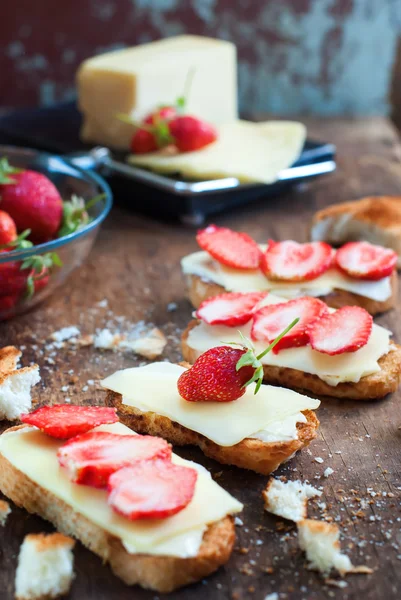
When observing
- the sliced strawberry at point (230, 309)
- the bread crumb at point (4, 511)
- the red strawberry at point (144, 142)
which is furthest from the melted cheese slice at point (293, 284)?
the bread crumb at point (4, 511)

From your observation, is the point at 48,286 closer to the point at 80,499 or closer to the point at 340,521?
the point at 80,499

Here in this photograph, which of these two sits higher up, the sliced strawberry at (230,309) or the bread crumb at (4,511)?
the sliced strawberry at (230,309)

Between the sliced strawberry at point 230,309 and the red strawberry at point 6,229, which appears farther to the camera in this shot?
the red strawberry at point 6,229

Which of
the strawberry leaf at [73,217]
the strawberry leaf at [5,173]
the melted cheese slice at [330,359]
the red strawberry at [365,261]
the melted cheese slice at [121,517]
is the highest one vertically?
the strawberry leaf at [5,173]

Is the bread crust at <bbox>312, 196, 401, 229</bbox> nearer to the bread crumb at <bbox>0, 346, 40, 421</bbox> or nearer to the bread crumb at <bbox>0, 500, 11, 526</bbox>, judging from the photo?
the bread crumb at <bbox>0, 346, 40, 421</bbox>

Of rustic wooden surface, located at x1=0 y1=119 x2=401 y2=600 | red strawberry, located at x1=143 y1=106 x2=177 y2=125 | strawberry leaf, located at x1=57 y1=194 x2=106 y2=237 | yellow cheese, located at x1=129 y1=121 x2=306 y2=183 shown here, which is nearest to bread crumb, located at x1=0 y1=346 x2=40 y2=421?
rustic wooden surface, located at x1=0 y1=119 x2=401 y2=600

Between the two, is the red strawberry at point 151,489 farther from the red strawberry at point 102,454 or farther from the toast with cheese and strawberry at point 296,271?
the toast with cheese and strawberry at point 296,271

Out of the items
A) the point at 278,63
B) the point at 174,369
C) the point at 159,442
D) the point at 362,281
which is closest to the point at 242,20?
the point at 278,63
